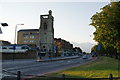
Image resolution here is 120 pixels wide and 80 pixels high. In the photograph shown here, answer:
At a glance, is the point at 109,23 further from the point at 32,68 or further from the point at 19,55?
the point at 19,55

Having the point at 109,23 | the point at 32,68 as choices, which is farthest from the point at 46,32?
the point at 109,23

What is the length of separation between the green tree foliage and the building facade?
10298 cm

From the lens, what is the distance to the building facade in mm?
127938

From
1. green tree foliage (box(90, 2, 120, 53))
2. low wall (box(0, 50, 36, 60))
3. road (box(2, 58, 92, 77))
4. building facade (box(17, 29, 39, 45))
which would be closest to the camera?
road (box(2, 58, 92, 77))

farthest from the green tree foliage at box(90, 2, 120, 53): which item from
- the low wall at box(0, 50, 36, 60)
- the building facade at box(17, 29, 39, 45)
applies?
the building facade at box(17, 29, 39, 45)

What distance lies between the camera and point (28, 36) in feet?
423

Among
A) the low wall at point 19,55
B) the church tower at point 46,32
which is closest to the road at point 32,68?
the low wall at point 19,55

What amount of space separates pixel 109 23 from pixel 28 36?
362 ft

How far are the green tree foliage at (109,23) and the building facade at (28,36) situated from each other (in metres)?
103

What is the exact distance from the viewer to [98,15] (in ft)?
84.7

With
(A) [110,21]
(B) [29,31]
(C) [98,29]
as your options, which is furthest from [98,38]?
(B) [29,31]

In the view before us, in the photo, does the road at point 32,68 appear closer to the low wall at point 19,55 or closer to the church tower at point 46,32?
the low wall at point 19,55

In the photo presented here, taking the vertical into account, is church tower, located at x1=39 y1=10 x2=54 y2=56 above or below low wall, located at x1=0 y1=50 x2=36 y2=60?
above

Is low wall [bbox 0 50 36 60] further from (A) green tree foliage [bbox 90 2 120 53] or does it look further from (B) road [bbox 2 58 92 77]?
(A) green tree foliage [bbox 90 2 120 53]
